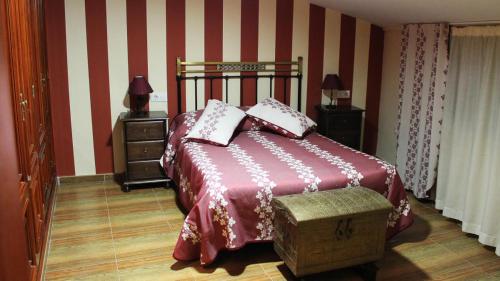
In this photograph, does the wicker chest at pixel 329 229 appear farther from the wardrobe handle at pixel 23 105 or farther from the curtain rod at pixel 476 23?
the curtain rod at pixel 476 23

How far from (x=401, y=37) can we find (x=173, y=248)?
326 centimetres

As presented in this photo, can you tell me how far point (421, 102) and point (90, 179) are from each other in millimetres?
3432

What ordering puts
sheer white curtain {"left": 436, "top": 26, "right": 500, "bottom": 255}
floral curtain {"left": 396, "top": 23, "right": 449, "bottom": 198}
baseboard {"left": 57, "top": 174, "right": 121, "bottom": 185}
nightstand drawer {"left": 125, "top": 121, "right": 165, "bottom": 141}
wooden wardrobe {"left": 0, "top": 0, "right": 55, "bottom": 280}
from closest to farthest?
wooden wardrobe {"left": 0, "top": 0, "right": 55, "bottom": 280}, sheer white curtain {"left": 436, "top": 26, "right": 500, "bottom": 255}, floral curtain {"left": 396, "top": 23, "right": 449, "bottom": 198}, nightstand drawer {"left": 125, "top": 121, "right": 165, "bottom": 141}, baseboard {"left": 57, "top": 174, "right": 121, "bottom": 185}

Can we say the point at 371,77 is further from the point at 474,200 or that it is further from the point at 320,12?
the point at 474,200

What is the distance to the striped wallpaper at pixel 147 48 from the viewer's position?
439cm

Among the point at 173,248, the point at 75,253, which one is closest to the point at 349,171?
the point at 173,248

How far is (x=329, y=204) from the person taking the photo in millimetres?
2770

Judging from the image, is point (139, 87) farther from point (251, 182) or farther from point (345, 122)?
point (345, 122)

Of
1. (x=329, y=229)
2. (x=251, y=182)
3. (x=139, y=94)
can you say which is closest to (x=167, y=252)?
(x=251, y=182)

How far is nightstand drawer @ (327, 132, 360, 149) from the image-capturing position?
501 centimetres

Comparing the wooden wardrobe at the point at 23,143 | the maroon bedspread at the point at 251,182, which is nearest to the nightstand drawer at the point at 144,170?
the maroon bedspread at the point at 251,182

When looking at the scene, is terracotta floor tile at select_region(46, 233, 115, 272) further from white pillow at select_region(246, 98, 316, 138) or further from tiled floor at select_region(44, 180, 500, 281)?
white pillow at select_region(246, 98, 316, 138)

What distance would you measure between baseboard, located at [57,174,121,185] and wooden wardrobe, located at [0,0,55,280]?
3.62 ft

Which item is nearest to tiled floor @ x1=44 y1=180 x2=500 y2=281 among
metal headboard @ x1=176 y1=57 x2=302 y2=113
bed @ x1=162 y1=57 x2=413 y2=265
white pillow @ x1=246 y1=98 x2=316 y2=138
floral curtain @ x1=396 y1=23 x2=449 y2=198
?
bed @ x1=162 y1=57 x2=413 y2=265
